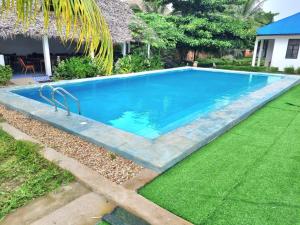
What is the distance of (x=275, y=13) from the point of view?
111 ft

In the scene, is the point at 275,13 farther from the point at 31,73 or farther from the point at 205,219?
the point at 205,219

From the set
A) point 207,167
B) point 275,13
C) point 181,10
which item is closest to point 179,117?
point 207,167

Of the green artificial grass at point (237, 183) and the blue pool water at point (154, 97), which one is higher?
the green artificial grass at point (237, 183)

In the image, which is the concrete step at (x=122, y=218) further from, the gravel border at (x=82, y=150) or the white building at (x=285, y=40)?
the white building at (x=285, y=40)

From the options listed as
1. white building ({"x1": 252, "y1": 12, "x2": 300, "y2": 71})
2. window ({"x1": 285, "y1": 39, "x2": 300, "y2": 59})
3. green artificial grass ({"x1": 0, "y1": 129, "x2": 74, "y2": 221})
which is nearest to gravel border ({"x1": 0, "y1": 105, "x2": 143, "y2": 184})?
green artificial grass ({"x1": 0, "y1": 129, "x2": 74, "y2": 221})

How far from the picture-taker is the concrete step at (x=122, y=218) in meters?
3.00

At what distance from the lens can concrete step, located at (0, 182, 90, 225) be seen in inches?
120

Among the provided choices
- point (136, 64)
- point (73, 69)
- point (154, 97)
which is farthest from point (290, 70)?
point (73, 69)

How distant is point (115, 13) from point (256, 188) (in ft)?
53.3

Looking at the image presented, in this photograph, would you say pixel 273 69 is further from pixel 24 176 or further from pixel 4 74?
pixel 24 176

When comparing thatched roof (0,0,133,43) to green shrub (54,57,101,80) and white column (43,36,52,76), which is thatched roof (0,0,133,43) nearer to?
white column (43,36,52,76)

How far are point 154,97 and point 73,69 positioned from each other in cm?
501

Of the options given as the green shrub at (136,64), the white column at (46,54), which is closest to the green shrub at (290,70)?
the green shrub at (136,64)

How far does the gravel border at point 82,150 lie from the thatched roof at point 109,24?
7.12 meters
